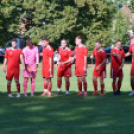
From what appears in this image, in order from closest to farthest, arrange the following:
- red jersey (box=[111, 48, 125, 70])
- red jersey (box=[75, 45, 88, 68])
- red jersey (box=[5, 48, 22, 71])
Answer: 1. red jersey (box=[5, 48, 22, 71])
2. red jersey (box=[75, 45, 88, 68])
3. red jersey (box=[111, 48, 125, 70])

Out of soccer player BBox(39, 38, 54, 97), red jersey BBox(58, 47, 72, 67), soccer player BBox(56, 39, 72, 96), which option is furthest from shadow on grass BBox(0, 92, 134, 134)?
red jersey BBox(58, 47, 72, 67)

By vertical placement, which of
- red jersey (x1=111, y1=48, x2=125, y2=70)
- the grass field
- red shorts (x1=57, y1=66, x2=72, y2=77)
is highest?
red jersey (x1=111, y1=48, x2=125, y2=70)

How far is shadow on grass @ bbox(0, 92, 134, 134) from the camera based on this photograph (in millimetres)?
7109

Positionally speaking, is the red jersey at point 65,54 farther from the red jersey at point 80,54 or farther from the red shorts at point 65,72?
the red jersey at point 80,54

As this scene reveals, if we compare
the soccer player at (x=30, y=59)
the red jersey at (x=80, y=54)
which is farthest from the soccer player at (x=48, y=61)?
the red jersey at (x=80, y=54)

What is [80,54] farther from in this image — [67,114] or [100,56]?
[67,114]

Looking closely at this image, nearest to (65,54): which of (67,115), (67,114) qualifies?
(67,114)

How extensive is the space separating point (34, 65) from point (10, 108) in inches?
103

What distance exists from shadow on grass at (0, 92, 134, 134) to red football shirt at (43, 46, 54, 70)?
3.00 feet

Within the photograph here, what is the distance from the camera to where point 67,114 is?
8.63 meters

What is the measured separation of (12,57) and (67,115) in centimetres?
343

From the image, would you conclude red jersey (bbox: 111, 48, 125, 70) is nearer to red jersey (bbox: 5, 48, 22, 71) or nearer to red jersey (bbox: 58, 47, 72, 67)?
red jersey (bbox: 58, 47, 72, 67)

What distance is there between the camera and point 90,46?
36.8 meters

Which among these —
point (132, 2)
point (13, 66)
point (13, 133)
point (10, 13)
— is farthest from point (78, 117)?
point (132, 2)
